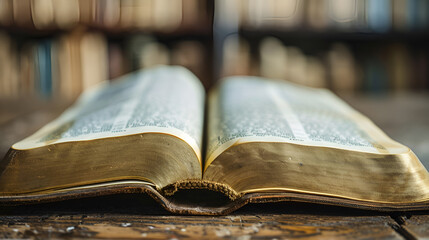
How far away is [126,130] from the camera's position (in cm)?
53

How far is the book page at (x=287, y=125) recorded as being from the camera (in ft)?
1.70

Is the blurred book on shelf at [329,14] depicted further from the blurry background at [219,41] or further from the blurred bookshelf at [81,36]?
the blurred bookshelf at [81,36]

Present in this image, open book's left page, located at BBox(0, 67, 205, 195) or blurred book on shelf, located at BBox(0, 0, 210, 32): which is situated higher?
blurred book on shelf, located at BBox(0, 0, 210, 32)

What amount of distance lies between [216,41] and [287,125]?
50.4 inches

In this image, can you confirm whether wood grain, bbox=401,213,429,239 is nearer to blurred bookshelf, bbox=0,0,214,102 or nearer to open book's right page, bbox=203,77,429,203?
open book's right page, bbox=203,77,429,203

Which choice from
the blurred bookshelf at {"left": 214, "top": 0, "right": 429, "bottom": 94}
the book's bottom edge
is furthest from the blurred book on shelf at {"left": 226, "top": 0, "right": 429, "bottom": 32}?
the book's bottom edge

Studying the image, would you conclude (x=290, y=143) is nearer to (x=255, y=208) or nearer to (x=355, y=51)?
(x=255, y=208)

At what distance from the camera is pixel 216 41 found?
1.81m

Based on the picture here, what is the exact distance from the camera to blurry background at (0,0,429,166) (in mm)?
1735

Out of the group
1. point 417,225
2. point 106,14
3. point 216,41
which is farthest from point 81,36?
point 417,225

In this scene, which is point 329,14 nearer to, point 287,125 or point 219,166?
point 287,125

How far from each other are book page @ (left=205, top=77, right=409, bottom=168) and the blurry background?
1.01m

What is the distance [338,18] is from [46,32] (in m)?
1.21

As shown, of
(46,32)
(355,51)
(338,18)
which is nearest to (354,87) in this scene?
(355,51)
